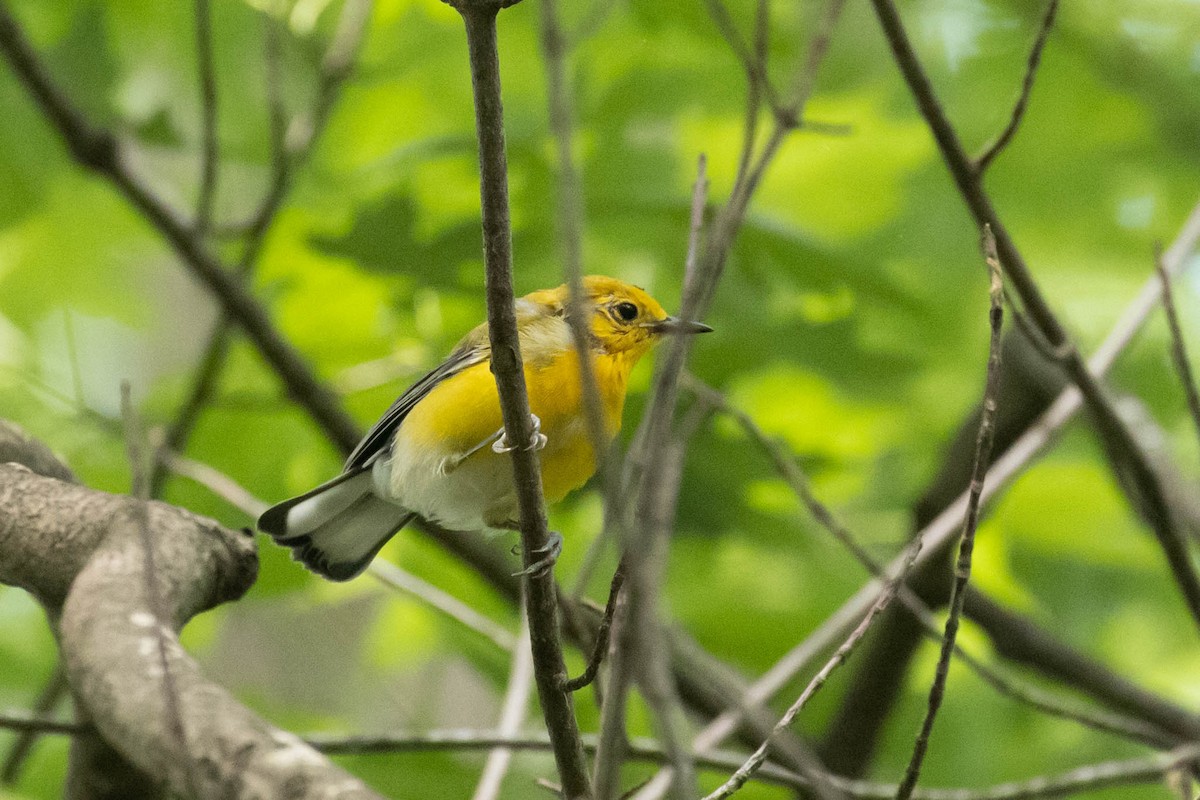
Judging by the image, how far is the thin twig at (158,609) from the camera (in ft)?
6.21

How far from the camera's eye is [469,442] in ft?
14.4

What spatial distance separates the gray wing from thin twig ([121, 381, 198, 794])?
2.01m

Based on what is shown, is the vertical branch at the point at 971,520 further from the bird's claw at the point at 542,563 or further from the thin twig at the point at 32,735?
the thin twig at the point at 32,735

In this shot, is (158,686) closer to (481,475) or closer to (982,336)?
(481,475)

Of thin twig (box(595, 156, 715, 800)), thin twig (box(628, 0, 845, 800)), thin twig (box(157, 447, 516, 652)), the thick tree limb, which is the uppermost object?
thin twig (box(628, 0, 845, 800))

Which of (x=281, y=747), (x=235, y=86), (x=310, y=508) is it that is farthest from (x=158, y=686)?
(x=235, y=86)

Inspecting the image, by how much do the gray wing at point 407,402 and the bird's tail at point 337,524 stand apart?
7 centimetres

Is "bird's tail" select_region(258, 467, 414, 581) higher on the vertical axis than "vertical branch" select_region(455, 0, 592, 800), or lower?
lower

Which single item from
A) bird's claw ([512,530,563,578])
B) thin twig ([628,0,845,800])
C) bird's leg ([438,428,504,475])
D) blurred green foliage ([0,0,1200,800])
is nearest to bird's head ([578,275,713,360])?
blurred green foliage ([0,0,1200,800])

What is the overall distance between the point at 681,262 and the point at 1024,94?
1755mm

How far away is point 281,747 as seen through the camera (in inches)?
73.9

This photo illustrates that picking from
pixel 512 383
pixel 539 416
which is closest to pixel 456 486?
pixel 539 416

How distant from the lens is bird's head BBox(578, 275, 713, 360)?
4750 millimetres

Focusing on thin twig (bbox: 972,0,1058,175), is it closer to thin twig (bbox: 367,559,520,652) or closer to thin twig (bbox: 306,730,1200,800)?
thin twig (bbox: 306,730,1200,800)
